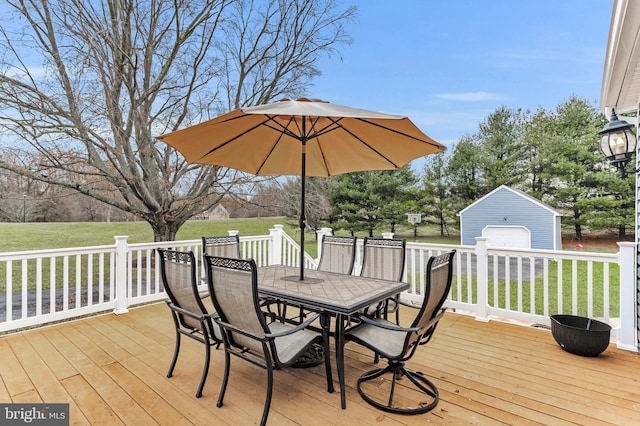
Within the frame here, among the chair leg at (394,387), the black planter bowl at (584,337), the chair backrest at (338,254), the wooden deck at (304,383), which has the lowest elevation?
the wooden deck at (304,383)

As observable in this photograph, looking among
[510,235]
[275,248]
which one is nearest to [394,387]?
[275,248]

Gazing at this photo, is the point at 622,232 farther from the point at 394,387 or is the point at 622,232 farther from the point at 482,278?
the point at 394,387

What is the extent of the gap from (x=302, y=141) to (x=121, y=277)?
3269 millimetres

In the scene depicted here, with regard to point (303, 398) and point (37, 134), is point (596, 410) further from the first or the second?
point (37, 134)

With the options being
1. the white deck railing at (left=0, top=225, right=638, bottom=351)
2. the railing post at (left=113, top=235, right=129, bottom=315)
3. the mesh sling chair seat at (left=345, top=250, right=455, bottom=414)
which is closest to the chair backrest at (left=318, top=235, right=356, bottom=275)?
the white deck railing at (left=0, top=225, right=638, bottom=351)

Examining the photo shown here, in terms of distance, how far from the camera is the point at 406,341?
2.17 metres

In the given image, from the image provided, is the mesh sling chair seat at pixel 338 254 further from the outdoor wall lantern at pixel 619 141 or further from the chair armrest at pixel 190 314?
the outdoor wall lantern at pixel 619 141

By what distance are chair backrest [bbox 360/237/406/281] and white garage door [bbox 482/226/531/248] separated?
414 inches

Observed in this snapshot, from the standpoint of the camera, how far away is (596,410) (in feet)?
7.45

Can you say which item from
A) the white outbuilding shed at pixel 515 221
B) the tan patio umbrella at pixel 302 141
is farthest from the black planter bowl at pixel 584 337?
the white outbuilding shed at pixel 515 221

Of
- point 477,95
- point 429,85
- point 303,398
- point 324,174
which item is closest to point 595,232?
point 477,95

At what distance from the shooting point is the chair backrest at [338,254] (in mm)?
3975

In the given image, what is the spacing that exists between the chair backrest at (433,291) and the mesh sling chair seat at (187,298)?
1.46 m

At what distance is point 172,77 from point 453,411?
26.9ft
